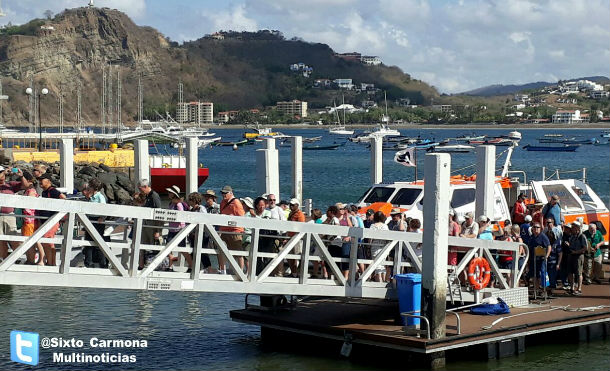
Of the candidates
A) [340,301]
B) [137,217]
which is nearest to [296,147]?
[340,301]

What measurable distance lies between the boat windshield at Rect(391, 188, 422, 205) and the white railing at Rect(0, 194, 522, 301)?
4424 millimetres

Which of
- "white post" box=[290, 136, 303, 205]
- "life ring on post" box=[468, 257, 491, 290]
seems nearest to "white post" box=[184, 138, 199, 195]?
"white post" box=[290, 136, 303, 205]

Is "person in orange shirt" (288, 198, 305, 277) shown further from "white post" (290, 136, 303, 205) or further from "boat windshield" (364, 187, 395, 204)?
"white post" (290, 136, 303, 205)

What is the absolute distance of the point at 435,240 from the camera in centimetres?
1428

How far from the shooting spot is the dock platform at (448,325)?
1473cm

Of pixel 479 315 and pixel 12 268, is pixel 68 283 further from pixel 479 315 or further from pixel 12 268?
pixel 479 315

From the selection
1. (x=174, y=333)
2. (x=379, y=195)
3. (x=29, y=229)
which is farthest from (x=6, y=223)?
(x=379, y=195)

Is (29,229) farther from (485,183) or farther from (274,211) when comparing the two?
(485,183)

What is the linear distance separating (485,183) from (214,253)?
8.72 m

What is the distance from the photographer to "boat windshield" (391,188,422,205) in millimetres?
21406

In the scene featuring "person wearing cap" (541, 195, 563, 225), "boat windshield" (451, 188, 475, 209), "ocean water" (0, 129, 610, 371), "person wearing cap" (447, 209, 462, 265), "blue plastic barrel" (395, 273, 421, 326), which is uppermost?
"boat windshield" (451, 188, 475, 209)

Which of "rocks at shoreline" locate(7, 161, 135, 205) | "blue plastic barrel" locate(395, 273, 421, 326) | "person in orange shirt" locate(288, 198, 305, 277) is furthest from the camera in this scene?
"rocks at shoreline" locate(7, 161, 135, 205)

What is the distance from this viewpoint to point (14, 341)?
1623 cm

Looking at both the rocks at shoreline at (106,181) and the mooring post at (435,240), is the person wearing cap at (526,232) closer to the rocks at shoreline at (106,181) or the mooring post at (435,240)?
the mooring post at (435,240)
